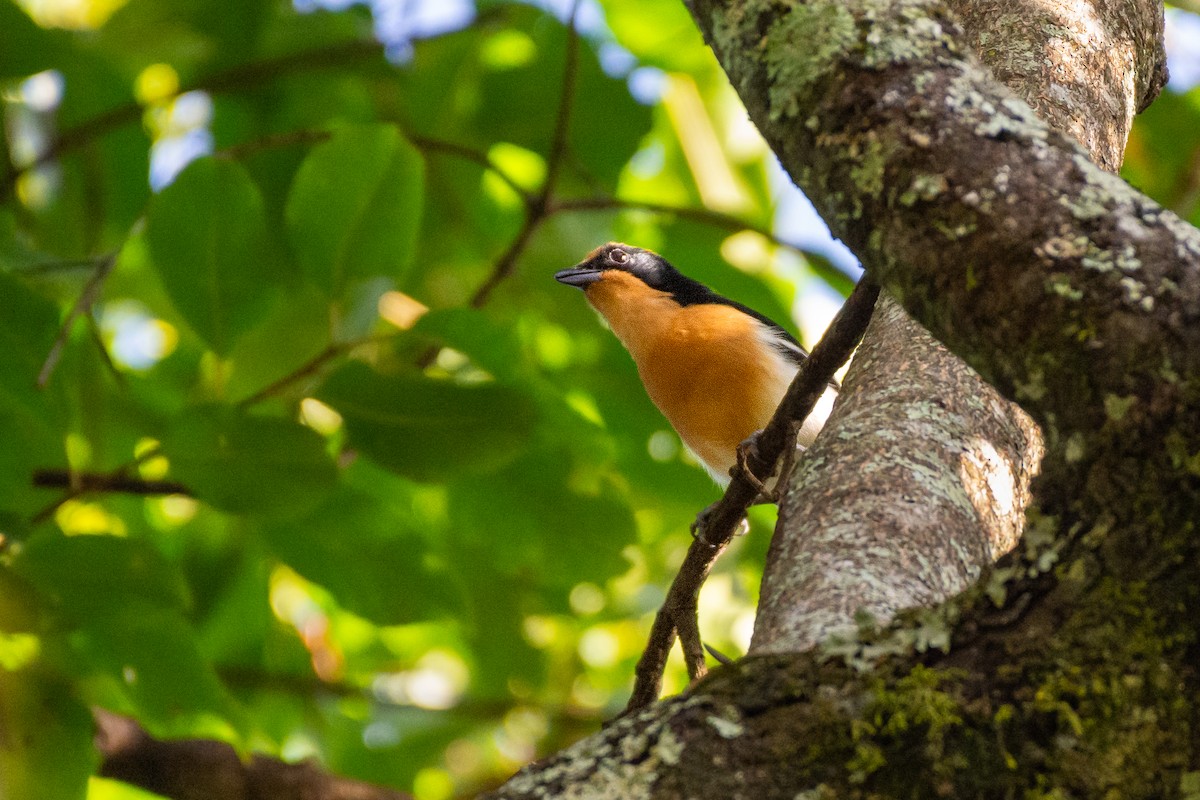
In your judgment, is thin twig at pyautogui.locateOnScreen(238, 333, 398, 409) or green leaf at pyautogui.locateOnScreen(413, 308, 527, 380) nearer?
green leaf at pyautogui.locateOnScreen(413, 308, 527, 380)

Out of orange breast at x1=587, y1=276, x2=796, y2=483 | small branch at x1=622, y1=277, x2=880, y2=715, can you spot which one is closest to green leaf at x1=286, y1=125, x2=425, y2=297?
small branch at x1=622, y1=277, x2=880, y2=715

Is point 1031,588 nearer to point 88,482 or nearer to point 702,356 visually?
point 88,482

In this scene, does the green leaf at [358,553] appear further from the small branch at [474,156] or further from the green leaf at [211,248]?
the small branch at [474,156]

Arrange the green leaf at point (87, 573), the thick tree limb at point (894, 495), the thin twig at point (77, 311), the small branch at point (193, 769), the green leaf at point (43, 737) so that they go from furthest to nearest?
the small branch at point (193, 769), the green leaf at point (87, 573), the thin twig at point (77, 311), the green leaf at point (43, 737), the thick tree limb at point (894, 495)

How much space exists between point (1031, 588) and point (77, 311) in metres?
2.95

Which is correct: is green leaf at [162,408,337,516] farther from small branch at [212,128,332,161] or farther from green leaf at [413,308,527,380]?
small branch at [212,128,332,161]

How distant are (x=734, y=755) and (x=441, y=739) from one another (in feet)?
15.8

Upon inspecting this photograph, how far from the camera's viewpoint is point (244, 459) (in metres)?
3.54

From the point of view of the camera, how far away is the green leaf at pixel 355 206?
411 cm

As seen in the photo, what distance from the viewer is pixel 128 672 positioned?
419 centimetres

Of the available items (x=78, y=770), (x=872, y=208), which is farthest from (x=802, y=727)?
(x=78, y=770)

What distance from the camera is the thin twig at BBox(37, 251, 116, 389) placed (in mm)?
3464

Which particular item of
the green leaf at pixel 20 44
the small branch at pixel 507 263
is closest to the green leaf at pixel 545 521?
the small branch at pixel 507 263

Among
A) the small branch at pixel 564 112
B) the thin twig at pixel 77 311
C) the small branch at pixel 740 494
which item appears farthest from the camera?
the small branch at pixel 564 112
